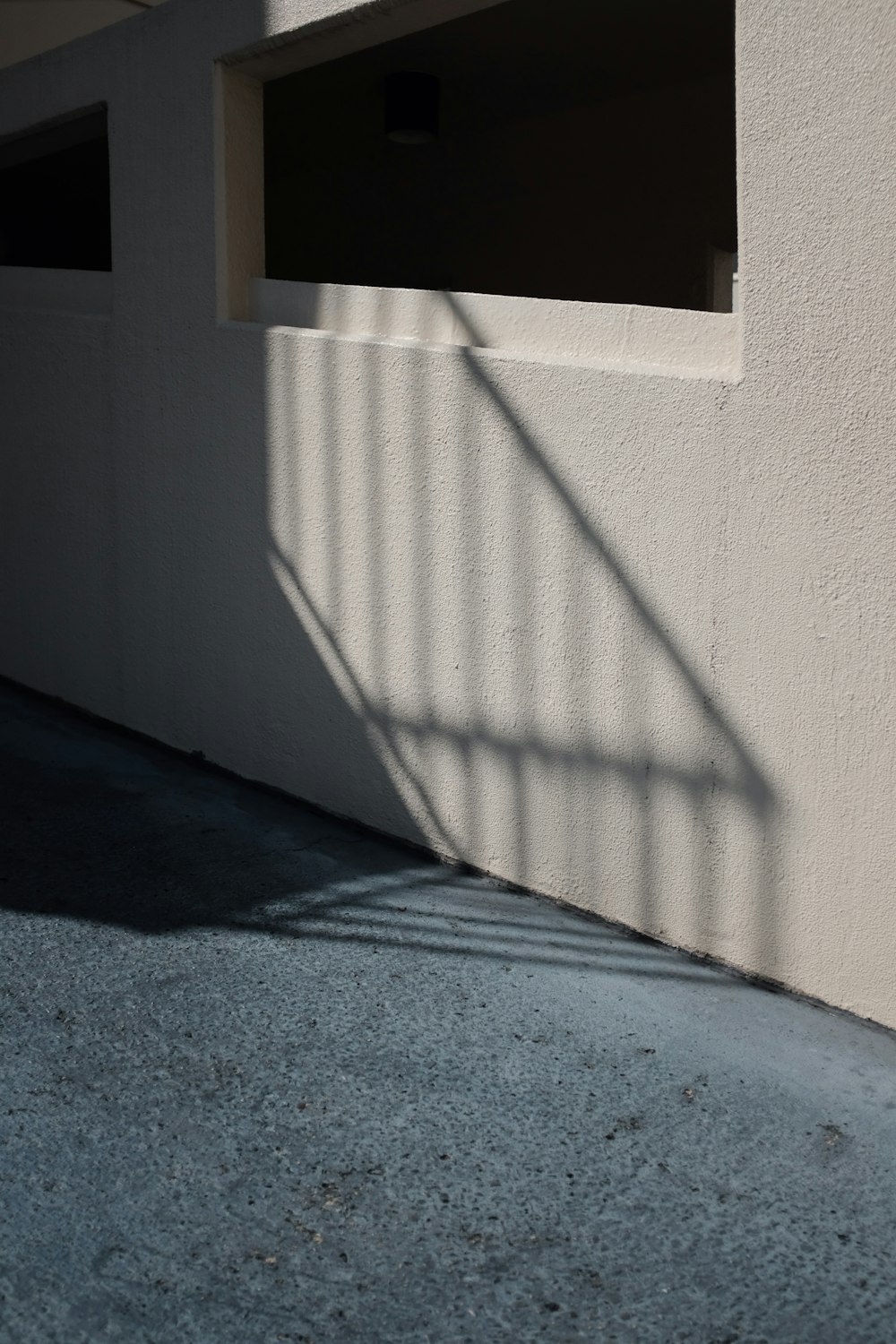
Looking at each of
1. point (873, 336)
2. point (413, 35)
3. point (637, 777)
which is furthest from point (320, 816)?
point (413, 35)

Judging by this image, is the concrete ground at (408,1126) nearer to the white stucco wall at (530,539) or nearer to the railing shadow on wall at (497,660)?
the railing shadow on wall at (497,660)

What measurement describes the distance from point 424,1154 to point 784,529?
1.82 m

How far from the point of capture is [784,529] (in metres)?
3.59

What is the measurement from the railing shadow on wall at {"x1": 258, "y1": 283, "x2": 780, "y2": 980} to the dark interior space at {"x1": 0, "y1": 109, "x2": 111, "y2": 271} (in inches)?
195

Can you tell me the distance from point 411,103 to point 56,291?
2142 millimetres

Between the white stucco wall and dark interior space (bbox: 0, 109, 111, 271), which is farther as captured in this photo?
dark interior space (bbox: 0, 109, 111, 271)

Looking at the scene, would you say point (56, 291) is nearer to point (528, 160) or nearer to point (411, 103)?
point (411, 103)

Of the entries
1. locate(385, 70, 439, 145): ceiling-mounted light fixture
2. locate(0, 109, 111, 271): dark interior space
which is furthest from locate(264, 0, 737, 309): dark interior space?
locate(0, 109, 111, 271): dark interior space

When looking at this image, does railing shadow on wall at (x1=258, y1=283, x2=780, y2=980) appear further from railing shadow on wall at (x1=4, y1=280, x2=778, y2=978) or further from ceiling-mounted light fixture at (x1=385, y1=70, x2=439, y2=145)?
ceiling-mounted light fixture at (x1=385, y1=70, x2=439, y2=145)

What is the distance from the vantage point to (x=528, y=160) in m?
8.91

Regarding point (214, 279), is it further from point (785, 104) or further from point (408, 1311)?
point (408, 1311)

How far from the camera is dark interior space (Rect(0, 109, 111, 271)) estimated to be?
31.1ft

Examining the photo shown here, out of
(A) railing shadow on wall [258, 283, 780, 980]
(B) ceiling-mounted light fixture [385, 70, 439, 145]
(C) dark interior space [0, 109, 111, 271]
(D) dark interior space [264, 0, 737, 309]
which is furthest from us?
(C) dark interior space [0, 109, 111, 271]

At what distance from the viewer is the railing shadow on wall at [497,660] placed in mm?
3947
